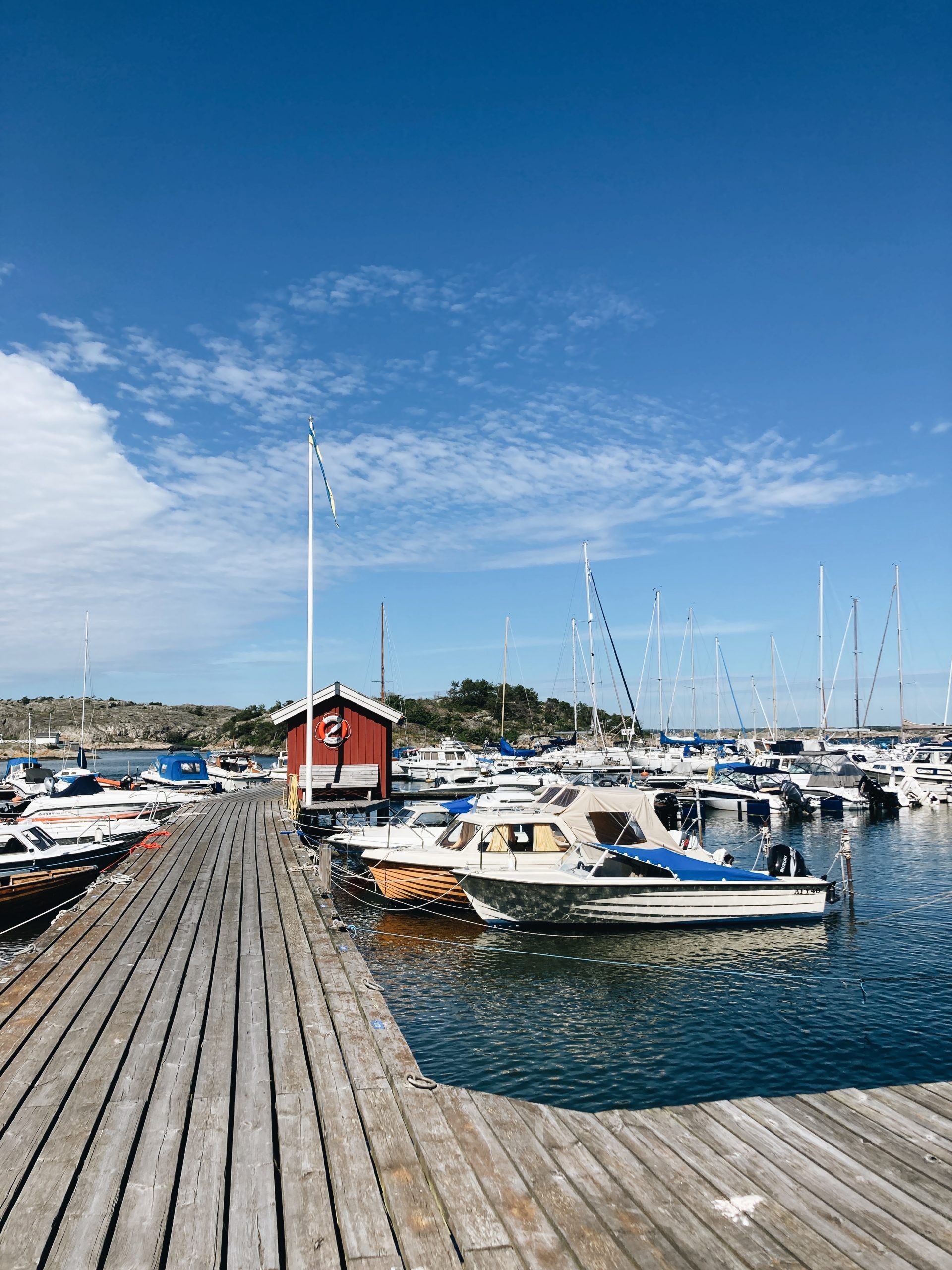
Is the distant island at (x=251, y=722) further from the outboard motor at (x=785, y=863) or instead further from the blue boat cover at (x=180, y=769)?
the outboard motor at (x=785, y=863)

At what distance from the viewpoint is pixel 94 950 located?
39.3 ft

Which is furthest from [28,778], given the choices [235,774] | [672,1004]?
[672,1004]

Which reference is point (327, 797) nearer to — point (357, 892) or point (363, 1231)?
point (357, 892)

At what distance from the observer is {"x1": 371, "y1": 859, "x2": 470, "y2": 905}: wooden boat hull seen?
2142 centimetres

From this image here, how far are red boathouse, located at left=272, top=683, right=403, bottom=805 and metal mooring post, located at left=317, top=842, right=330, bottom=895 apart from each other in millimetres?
16624

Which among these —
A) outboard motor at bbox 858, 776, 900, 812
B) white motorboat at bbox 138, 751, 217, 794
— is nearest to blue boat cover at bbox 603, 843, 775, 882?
outboard motor at bbox 858, 776, 900, 812

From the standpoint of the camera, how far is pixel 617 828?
21.9 metres

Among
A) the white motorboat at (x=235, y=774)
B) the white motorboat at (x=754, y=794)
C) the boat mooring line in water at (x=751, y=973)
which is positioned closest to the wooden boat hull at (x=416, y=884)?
the boat mooring line in water at (x=751, y=973)

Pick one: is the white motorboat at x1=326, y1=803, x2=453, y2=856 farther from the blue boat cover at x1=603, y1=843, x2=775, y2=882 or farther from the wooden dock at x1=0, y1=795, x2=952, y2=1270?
the wooden dock at x1=0, y1=795, x2=952, y2=1270

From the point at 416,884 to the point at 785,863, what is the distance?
10.5m

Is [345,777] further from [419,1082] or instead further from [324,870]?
[419,1082]

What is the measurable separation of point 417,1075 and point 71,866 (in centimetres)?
1827

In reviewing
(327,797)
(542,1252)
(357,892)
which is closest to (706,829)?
(327,797)

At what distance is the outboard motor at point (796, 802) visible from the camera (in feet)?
151
